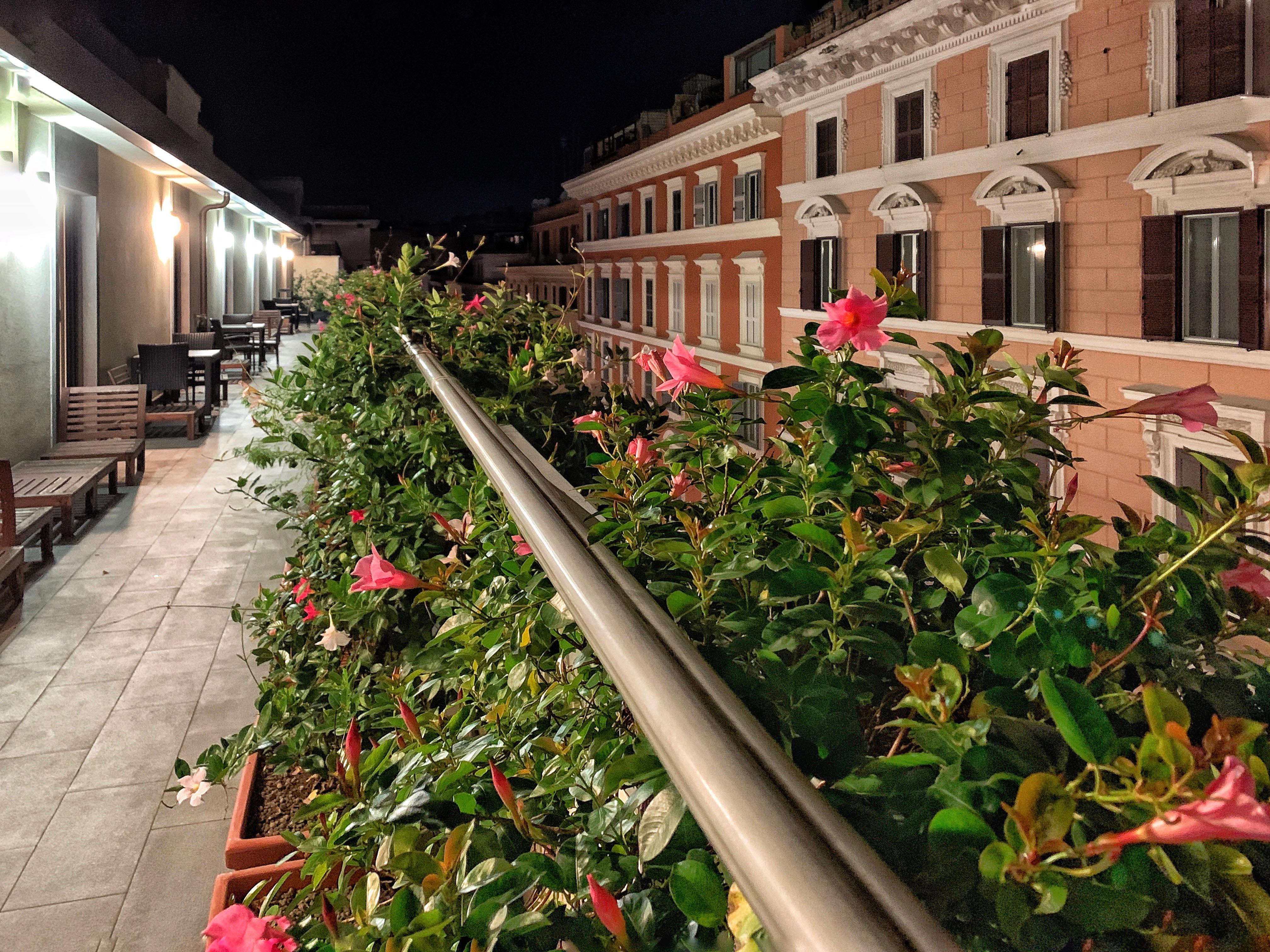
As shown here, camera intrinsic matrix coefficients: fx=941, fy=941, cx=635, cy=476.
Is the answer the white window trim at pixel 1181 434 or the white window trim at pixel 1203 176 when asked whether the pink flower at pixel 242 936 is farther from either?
the white window trim at pixel 1203 176

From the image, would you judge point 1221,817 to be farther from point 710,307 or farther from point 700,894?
point 710,307

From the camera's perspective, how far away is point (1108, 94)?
11070 millimetres

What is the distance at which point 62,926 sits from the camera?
6.83 ft

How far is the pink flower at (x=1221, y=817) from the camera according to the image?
36 centimetres

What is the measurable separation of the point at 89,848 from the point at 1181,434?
10856 millimetres

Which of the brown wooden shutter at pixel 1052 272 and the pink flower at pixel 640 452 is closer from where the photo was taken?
the pink flower at pixel 640 452

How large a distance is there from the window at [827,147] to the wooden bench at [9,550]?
14.6 m

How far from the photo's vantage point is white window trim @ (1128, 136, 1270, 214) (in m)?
9.38

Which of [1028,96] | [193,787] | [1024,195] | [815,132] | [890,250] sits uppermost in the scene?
[815,132]

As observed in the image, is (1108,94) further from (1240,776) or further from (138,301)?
(1240,776)

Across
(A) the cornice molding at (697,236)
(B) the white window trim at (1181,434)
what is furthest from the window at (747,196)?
(B) the white window trim at (1181,434)

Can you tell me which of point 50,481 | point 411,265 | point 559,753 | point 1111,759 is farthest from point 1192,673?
point 50,481

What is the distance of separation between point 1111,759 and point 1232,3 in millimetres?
11873

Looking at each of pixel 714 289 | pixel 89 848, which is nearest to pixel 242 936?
pixel 89 848
